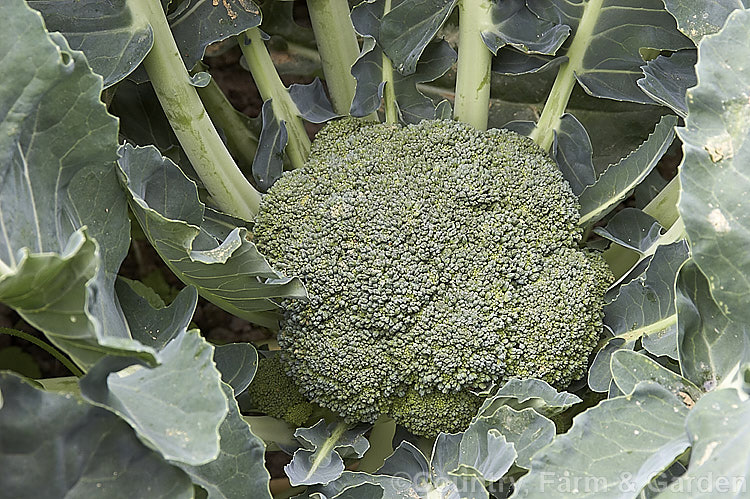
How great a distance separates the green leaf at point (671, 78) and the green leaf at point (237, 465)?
0.69 m

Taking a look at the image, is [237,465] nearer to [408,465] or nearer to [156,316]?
[156,316]

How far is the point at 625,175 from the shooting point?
102cm

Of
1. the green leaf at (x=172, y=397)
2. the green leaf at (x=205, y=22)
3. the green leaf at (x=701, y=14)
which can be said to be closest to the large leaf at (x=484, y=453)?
the green leaf at (x=172, y=397)

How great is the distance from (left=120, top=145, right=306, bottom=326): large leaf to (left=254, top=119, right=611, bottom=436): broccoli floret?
0.27 feet

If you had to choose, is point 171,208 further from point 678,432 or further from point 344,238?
point 678,432

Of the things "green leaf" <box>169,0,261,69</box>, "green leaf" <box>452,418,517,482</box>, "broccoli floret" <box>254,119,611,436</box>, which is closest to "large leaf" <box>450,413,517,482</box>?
"green leaf" <box>452,418,517,482</box>

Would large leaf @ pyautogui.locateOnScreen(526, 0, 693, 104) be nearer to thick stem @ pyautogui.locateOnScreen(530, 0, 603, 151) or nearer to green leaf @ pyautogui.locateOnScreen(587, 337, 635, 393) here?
thick stem @ pyautogui.locateOnScreen(530, 0, 603, 151)

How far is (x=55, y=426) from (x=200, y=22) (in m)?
0.64

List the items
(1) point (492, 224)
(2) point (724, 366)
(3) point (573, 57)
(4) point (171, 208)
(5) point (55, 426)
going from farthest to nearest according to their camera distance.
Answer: (3) point (573, 57) < (1) point (492, 224) < (4) point (171, 208) < (2) point (724, 366) < (5) point (55, 426)

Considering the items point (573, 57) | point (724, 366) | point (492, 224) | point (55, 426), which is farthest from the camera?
point (573, 57)

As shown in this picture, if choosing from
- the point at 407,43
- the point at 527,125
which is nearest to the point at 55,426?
the point at 407,43

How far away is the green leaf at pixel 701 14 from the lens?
87 centimetres

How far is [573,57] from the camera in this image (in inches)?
43.6

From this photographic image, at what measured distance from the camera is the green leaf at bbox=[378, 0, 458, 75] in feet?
3.40
